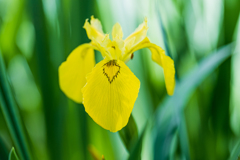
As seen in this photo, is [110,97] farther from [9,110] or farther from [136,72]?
[136,72]

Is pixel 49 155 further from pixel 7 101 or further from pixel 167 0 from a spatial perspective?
pixel 167 0

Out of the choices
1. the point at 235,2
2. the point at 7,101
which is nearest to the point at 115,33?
the point at 7,101

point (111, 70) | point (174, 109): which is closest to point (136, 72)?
point (174, 109)

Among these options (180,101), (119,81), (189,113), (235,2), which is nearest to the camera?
(119,81)

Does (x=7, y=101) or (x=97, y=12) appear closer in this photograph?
(x=7, y=101)

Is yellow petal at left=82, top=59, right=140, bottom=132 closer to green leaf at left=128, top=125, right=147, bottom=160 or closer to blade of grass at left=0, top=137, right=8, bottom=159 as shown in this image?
green leaf at left=128, top=125, right=147, bottom=160

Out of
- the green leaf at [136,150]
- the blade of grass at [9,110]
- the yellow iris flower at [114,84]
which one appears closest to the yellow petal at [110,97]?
the yellow iris flower at [114,84]

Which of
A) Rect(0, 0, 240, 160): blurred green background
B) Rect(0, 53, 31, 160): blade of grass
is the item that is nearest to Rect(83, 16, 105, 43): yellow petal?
Rect(0, 0, 240, 160): blurred green background
